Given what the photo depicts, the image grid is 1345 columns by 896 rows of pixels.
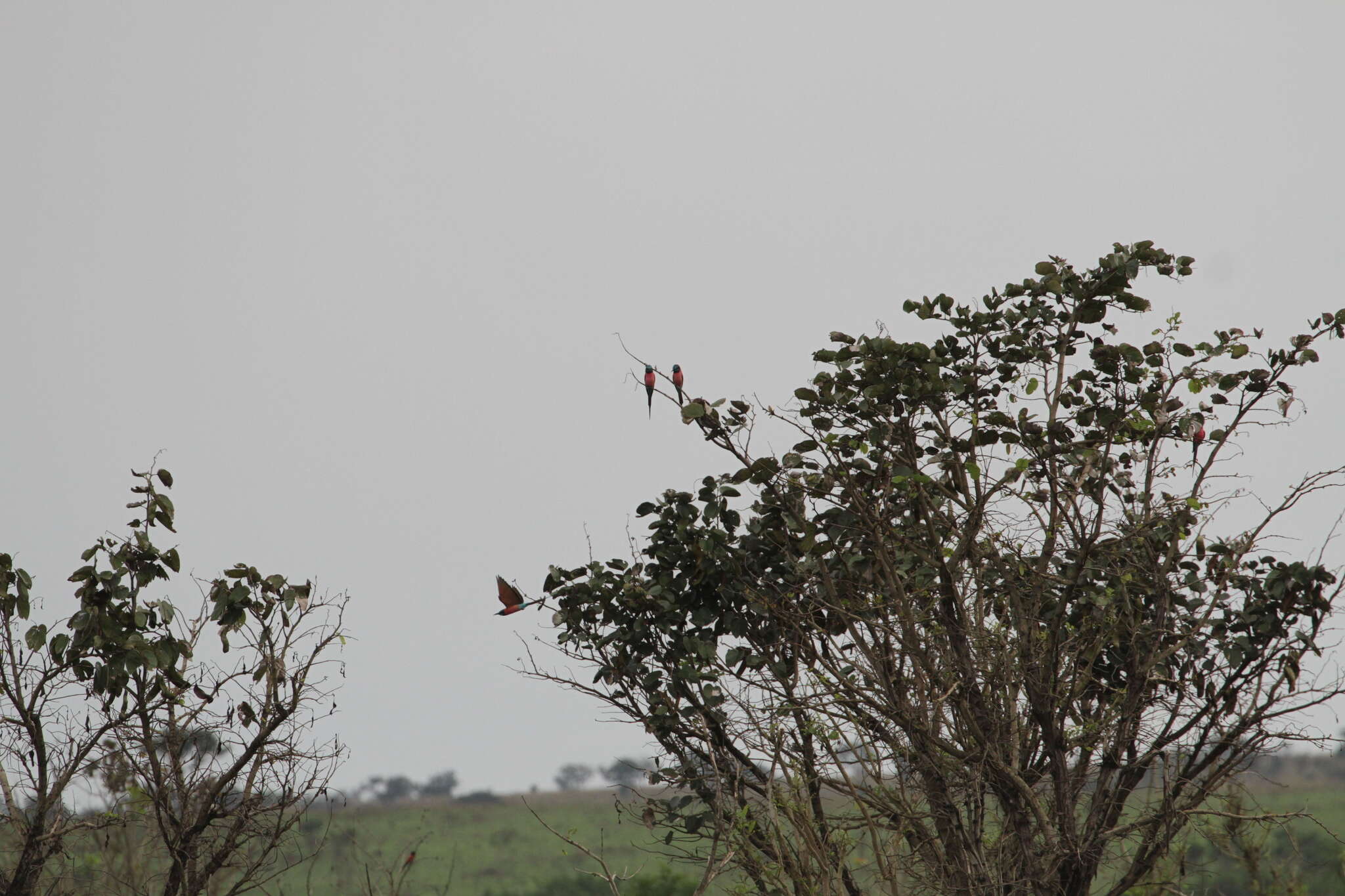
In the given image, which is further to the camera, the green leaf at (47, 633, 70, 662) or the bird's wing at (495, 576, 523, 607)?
the bird's wing at (495, 576, 523, 607)

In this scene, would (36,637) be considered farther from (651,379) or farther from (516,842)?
(516,842)

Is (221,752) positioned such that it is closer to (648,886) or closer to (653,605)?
(653,605)

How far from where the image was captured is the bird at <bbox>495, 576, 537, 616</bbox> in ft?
23.5

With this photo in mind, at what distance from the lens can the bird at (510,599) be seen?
717 centimetres

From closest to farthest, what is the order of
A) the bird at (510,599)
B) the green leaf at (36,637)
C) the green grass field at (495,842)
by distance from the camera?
the green leaf at (36,637) → the bird at (510,599) → the green grass field at (495,842)

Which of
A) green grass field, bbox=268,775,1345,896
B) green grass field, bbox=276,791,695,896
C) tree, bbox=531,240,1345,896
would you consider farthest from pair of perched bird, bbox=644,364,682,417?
green grass field, bbox=276,791,695,896

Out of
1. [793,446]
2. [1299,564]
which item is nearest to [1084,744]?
[1299,564]

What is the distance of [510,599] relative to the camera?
7191 mm

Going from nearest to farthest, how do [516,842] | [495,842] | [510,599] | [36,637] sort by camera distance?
[36,637] → [510,599] → [495,842] → [516,842]

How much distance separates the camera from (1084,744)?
6.26 meters

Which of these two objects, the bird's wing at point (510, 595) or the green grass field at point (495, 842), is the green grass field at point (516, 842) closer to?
the green grass field at point (495, 842)

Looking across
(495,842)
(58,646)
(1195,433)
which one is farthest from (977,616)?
(495,842)

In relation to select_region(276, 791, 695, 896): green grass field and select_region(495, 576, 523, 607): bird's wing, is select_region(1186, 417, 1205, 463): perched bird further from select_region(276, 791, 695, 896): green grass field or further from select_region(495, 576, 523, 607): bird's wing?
select_region(276, 791, 695, 896): green grass field

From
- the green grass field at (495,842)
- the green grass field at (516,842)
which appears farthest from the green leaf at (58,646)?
the green grass field at (495,842)
